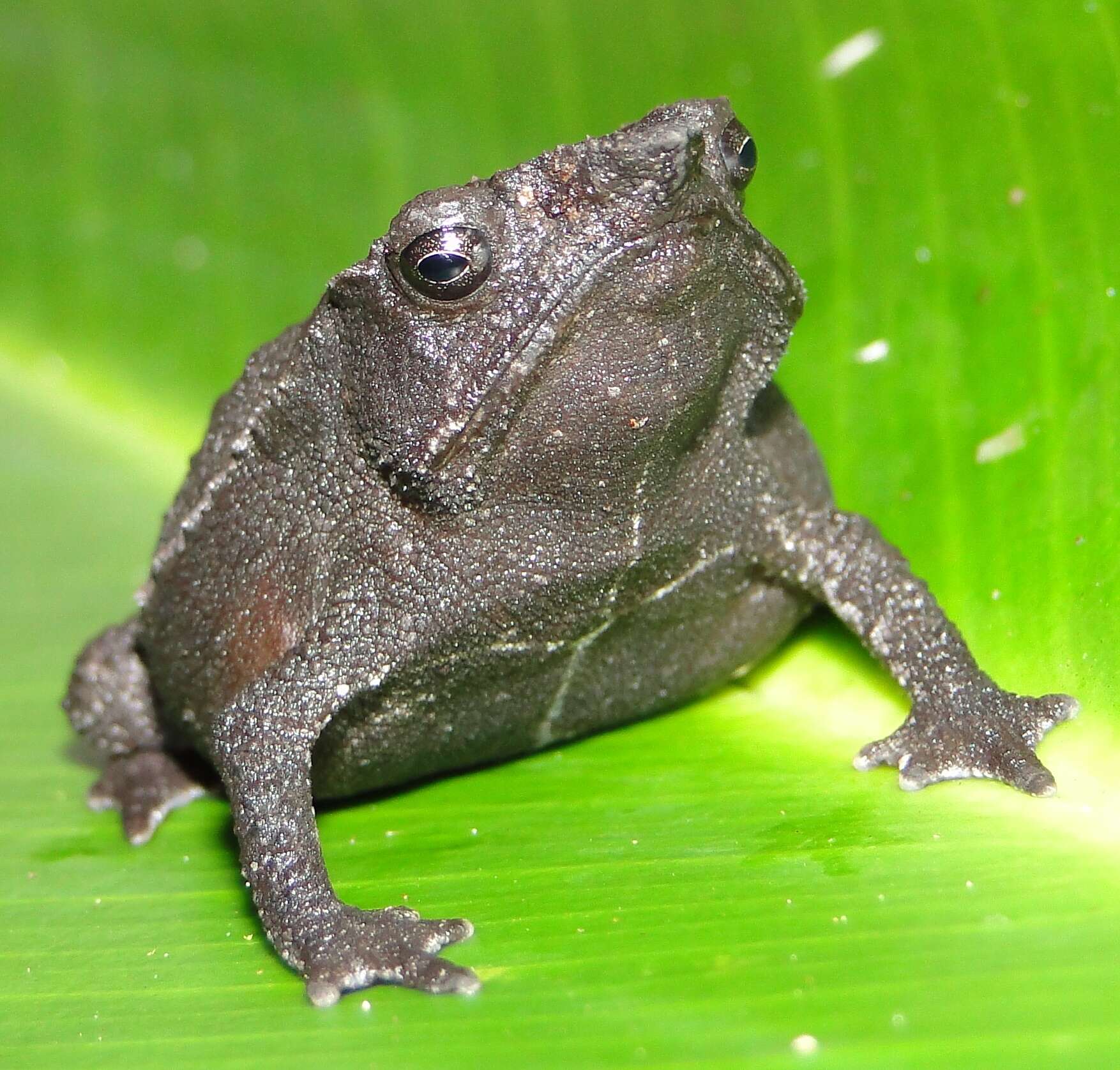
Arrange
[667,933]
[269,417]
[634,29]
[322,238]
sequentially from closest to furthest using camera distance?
[667,933] → [269,417] → [634,29] → [322,238]

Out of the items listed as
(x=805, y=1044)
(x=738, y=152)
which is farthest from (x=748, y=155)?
(x=805, y=1044)

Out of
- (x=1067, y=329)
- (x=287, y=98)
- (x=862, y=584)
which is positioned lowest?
(x=862, y=584)

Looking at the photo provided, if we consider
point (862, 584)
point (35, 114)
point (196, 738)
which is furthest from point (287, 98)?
point (862, 584)

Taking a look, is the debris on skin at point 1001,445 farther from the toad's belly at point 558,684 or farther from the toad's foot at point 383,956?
the toad's foot at point 383,956

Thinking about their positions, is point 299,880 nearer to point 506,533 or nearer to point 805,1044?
point 506,533

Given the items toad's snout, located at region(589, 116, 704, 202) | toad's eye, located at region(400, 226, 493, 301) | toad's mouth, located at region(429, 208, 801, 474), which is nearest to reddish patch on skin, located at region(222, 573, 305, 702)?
toad's mouth, located at region(429, 208, 801, 474)

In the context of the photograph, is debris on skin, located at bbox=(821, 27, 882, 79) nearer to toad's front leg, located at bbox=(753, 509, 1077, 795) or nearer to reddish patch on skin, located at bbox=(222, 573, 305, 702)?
toad's front leg, located at bbox=(753, 509, 1077, 795)

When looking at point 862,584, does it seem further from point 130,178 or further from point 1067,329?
point 130,178
